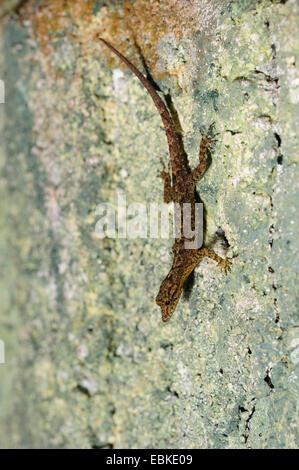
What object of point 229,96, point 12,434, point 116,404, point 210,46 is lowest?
point 12,434

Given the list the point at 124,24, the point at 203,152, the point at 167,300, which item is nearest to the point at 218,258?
the point at 167,300

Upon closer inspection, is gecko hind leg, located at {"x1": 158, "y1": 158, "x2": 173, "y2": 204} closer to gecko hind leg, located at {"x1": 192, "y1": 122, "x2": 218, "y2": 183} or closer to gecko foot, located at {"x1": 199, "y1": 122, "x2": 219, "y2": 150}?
gecko hind leg, located at {"x1": 192, "y1": 122, "x2": 218, "y2": 183}

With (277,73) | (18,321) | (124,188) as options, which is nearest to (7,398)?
(18,321)

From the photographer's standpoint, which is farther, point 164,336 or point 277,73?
point 164,336

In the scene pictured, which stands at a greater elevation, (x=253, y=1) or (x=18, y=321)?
(x=253, y=1)
